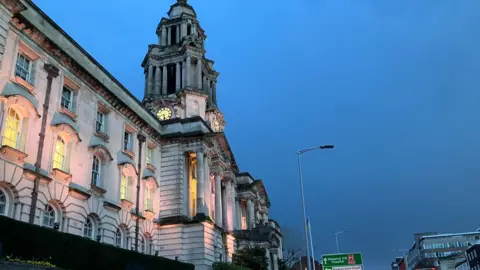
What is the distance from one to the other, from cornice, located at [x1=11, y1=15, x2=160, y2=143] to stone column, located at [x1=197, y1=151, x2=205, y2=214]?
18.1 ft

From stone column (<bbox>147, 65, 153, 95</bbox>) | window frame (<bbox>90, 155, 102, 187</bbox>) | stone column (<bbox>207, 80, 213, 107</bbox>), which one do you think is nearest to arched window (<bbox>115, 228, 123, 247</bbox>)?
window frame (<bbox>90, 155, 102, 187</bbox>)

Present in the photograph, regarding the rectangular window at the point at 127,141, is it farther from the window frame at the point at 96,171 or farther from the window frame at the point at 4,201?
the window frame at the point at 4,201

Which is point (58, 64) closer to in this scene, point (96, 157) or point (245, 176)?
point (96, 157)

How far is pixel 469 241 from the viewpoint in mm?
142500

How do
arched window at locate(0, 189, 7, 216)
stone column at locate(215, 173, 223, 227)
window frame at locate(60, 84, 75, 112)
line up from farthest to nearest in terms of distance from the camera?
stone column at locate(215, 173, 223, 227) < window frame at locate(60, 84, 75, 112) < arched window at locate(0, 189, 7, 216)

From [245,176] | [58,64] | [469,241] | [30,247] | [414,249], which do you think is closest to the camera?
[30,247]

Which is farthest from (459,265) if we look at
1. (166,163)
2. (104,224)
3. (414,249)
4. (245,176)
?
(104,224)

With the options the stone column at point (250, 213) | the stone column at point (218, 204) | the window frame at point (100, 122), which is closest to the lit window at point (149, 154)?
the window frame at point (100, 122)

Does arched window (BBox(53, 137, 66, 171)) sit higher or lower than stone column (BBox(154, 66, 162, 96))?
lower

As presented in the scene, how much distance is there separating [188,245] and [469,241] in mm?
130905

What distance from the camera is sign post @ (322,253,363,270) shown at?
2878cm

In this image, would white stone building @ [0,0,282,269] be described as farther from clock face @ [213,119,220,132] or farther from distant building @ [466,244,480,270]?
distant building @ [466,244,480,270]

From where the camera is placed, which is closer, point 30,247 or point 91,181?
point 30,247

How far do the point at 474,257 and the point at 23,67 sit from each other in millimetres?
110994
